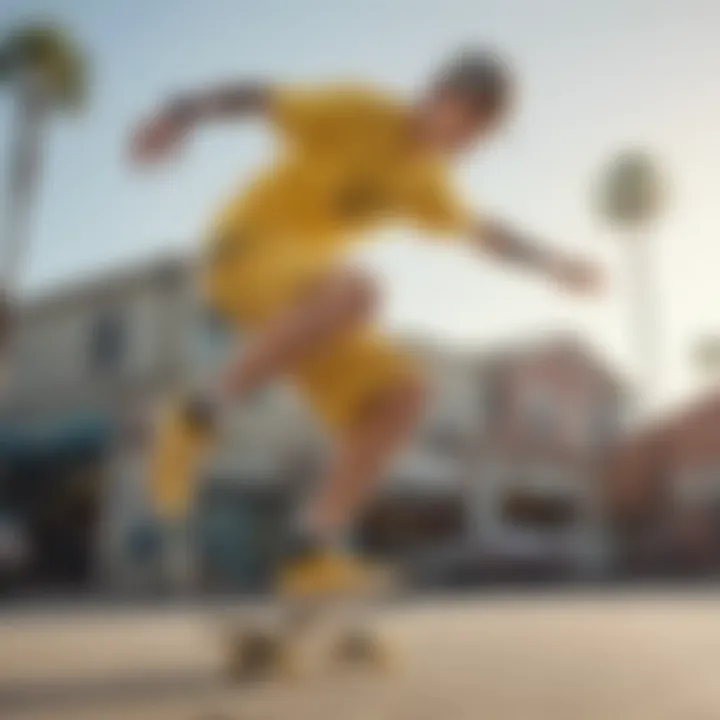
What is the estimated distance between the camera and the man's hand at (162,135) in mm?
2160

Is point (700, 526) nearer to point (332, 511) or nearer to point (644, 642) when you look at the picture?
point (644, 642)

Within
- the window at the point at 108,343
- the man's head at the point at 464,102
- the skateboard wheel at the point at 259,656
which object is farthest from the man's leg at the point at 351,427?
the window at the point at 108,343

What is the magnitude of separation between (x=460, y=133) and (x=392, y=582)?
2.96ft

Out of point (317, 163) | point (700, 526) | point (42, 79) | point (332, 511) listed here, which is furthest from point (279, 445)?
point (42, 79)

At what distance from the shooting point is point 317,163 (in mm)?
2199

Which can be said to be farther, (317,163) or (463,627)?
(463,627)

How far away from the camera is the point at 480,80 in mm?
2074

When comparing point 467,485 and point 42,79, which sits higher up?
point 42,79

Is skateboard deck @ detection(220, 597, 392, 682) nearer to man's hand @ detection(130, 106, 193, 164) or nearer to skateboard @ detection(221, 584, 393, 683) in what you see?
skateboard @ detection(221, 584, 393, 683)

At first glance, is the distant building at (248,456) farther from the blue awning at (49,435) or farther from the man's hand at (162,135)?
the man's hand at (162,135)

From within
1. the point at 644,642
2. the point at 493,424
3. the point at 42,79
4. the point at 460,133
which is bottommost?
the point at 644,642

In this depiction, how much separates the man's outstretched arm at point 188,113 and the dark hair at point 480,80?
14.9 inches

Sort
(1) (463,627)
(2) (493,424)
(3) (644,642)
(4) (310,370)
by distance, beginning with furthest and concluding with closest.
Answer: (1) (463,627) → (3) (644,642) → (2) (493,424) → (4) (310,370)

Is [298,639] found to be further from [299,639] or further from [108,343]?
[108,343]
